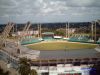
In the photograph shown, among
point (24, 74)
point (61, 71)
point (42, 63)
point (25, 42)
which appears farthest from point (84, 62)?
point (25, 42)

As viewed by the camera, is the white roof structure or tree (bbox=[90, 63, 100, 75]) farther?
the white roof structure

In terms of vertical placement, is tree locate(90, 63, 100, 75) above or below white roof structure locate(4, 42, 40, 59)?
below

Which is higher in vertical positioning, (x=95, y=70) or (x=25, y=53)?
(x=25, y=53)

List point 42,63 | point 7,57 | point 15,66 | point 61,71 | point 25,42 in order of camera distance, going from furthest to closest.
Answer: point 25,42 → point 7,57 → point 15,66 → point 42,63 → point 61,71

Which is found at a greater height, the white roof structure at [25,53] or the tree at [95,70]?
the white roof structure at [25,53]

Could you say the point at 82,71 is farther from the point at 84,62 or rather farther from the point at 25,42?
the point at 25,42

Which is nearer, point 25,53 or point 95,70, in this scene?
point 95,70

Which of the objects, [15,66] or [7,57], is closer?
[15,66]

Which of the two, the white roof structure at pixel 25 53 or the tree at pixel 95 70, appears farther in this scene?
the white roof structure at pixel 25 53

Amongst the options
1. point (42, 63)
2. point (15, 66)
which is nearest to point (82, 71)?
point (42, 63)

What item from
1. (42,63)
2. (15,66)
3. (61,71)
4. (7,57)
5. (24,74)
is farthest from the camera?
(7,57)
